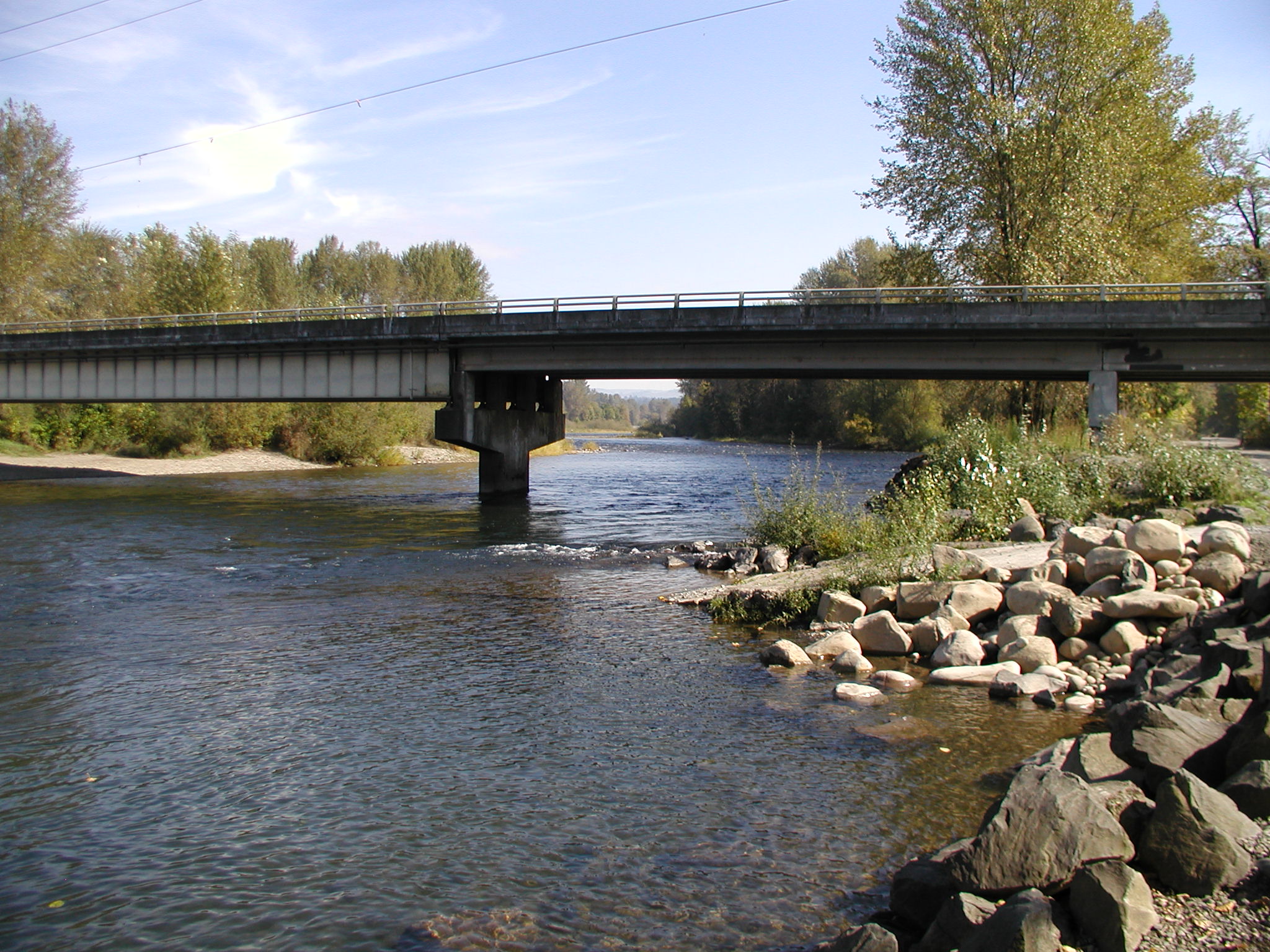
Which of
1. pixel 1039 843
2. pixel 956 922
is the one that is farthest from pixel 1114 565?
pixel 956 922

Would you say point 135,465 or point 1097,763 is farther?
point 135,465

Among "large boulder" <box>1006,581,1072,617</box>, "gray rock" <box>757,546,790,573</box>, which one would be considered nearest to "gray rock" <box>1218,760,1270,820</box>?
"large boulder" <box>1006,581,1072,617</box>

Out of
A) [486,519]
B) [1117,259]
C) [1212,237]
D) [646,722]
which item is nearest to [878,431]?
[1212,237]

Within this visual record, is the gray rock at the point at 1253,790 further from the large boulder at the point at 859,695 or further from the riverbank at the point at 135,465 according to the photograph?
the riverbank at the point at 135,465

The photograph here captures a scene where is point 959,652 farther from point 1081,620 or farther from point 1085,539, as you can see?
point 1085,539

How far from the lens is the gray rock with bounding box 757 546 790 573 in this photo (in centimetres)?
2022

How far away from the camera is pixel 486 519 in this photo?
1348 inches

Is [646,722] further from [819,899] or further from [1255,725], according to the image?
[1255,725]

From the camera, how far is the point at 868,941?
583 cm

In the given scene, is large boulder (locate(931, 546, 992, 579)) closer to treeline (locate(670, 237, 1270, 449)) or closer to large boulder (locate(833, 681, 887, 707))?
large boulder (locate(833, 681, 887, 707))

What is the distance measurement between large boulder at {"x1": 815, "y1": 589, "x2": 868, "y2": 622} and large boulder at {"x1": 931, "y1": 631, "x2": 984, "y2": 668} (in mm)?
1929

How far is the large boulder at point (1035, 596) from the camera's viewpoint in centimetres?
1373

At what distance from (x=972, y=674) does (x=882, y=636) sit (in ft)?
5.96

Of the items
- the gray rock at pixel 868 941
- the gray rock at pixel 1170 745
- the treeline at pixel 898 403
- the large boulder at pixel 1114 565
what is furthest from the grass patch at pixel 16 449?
the gray rock at pixel 1170 745
